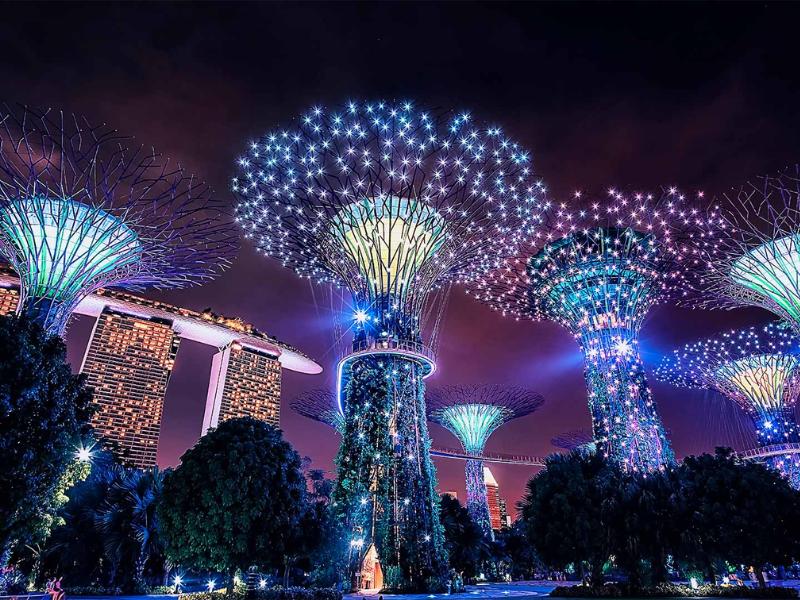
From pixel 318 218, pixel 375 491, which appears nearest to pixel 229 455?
pixel 375 491

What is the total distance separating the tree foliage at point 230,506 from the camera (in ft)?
67.1

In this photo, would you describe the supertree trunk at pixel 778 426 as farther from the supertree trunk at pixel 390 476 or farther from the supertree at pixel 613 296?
the supertree trunk at pixel 390 476

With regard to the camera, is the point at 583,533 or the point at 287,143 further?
the point at 287,143

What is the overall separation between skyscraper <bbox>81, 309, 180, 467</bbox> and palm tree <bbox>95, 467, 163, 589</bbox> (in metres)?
82.8

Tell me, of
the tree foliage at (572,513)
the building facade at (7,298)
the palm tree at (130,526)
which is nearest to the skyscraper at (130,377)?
the building facade at (7,298)

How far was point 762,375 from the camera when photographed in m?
54.4

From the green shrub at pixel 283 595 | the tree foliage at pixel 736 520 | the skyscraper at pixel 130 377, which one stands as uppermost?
the skyscraper at pixel 130 377

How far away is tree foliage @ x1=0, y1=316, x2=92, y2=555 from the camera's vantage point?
15953 mm

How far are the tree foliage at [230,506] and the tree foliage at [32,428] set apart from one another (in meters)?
4.44

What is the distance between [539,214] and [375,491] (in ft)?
62.3

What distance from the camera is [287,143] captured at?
26.8 metres

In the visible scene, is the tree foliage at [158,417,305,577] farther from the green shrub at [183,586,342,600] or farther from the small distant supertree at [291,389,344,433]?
the small distant supertree at [291,389,344,433]

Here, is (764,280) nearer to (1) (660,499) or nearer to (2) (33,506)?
(1) (660,499)

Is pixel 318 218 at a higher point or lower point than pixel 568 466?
higher
